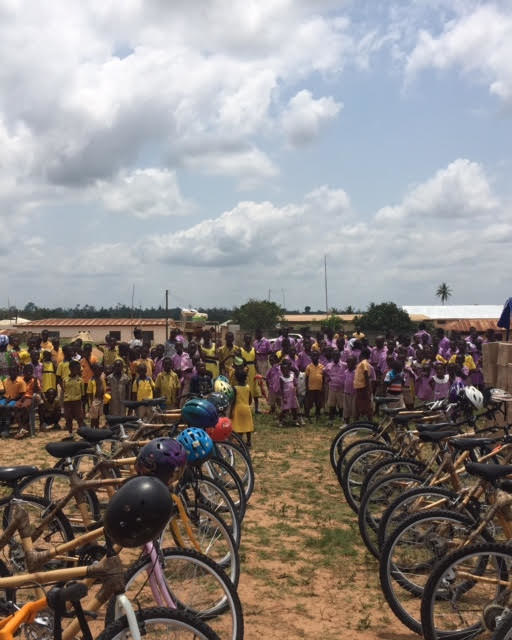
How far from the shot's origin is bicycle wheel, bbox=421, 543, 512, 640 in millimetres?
3627

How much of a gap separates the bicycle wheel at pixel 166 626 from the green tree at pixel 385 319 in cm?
5128

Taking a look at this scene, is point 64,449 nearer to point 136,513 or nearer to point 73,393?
point 136,513

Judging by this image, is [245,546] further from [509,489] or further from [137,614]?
[137,614]

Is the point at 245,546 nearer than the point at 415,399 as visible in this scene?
Yes

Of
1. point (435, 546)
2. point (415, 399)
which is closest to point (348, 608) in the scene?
point (435, 546)

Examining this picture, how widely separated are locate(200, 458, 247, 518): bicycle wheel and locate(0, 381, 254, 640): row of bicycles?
13mm

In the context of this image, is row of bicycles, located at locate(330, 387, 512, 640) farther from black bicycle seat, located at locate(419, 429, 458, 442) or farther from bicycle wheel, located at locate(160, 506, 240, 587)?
bicycle wheel, located at locate(160, 506, 240, 587)

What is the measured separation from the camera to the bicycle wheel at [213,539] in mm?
4453

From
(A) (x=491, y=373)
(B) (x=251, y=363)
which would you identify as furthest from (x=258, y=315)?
(A) (x=491, y=373)

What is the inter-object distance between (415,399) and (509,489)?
883 centimetres

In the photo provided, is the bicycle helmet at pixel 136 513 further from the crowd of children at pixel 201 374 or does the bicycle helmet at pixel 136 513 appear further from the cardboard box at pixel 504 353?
the crowd of children at pixel 201 374

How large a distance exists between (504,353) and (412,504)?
429cm

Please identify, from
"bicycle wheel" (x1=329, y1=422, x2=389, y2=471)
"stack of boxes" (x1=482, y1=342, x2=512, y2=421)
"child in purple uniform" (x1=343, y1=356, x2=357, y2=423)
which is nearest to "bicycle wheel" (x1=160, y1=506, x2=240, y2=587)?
"bicycle wheel" (x1=329, y1=422, x2=389, y2=471)

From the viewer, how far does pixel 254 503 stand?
7285mm
